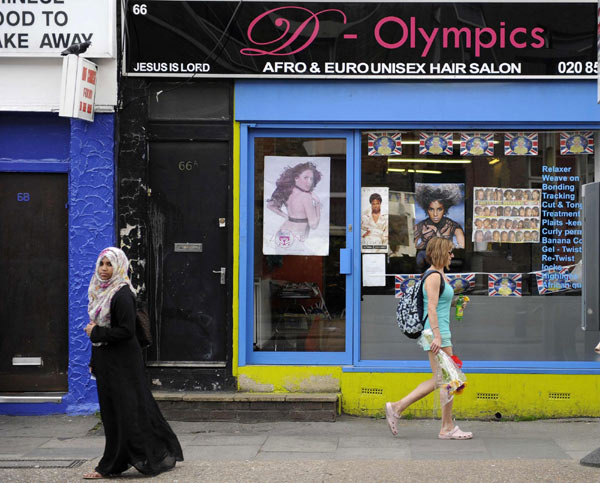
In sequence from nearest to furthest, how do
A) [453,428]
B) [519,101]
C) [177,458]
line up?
[177,458]
[453,428]
[519,101]

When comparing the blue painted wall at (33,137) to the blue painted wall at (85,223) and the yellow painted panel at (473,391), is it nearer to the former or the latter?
the blue painted wall at (85,223)

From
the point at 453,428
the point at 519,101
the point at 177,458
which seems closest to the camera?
the point at 177,458

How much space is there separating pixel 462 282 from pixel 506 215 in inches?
33.8

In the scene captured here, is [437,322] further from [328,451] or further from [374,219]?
[374,219]

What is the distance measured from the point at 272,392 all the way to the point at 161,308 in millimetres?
1494

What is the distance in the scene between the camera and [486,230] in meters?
8.91

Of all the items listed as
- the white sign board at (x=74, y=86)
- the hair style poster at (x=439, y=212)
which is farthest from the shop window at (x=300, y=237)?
the white sign board at (x=74, y=86)

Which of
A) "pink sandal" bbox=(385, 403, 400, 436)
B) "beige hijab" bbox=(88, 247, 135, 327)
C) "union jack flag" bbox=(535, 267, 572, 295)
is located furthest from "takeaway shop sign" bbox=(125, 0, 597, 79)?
"pink sandal" bbox=(385, 403, 400, 436)

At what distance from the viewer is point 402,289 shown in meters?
8.92

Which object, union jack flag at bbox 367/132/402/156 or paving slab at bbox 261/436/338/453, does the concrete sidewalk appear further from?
union jack flag at bbox 367/132/402/156

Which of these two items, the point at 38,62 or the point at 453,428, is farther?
the point at 38,62

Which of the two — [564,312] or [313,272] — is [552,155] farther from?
→ [313,272]

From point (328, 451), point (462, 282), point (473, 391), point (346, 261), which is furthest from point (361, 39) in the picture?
point (328, 451)

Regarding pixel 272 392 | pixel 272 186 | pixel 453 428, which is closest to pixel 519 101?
pixel 272 186
